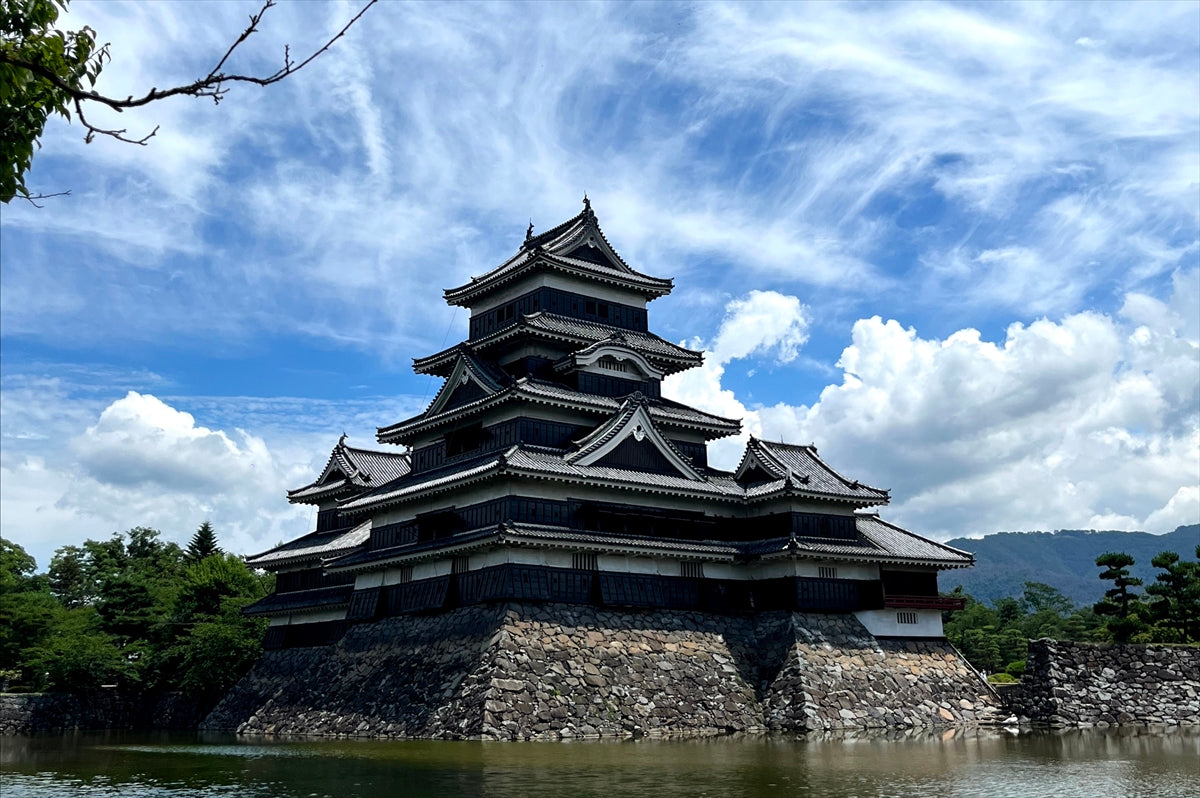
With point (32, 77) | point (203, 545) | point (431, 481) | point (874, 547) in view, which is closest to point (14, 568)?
point (203, 545)

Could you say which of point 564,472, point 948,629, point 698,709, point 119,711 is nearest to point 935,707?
point 698,709

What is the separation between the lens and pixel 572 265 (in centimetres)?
4550

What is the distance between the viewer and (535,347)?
44.4 metres

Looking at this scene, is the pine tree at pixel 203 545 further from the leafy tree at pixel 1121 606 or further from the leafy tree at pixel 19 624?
the leafy tree at pixel 1121 606

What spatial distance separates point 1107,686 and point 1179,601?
28.1 feet

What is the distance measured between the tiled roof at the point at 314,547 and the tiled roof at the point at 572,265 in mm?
11846

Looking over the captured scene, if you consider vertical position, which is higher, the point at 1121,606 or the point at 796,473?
the point at 796,473

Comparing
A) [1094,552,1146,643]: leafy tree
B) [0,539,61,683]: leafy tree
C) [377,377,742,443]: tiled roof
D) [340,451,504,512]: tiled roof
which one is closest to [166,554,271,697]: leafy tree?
[0,539,61,683]: leafy tree

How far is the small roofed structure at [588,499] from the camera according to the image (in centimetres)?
3822

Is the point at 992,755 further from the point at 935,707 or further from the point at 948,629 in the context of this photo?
the point at 948,629

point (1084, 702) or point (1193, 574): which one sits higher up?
point (1193, 574)

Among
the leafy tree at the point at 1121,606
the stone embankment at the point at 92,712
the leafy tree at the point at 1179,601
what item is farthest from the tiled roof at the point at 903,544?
the stone embankment at the point at 92,712

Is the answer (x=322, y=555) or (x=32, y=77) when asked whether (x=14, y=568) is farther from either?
(x=32, y=77)

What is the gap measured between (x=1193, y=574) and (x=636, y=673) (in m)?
28.5
